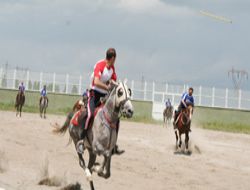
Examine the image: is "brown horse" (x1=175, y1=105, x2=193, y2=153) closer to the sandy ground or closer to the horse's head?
the sandy ground

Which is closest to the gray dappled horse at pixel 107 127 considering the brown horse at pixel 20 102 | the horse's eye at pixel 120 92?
the horse's eye at pixel 120 92

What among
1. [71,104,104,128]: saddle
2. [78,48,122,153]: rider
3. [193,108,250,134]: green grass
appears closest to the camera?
[78,48,122,153]: rider

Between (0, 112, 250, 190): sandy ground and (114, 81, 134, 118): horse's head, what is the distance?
250 centimetres

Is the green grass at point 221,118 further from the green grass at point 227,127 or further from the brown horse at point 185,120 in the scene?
the brown horse at point 185,120

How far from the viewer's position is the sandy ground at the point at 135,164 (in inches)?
661

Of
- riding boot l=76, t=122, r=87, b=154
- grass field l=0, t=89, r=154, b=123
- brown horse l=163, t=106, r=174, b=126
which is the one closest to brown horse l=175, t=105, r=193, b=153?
riding boot l=76, t=122, r=87, b=154

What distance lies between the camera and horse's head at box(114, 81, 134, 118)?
1260 centimetres

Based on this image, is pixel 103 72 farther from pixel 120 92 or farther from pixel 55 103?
pixel 55 103

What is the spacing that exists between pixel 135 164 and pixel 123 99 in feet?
30.0

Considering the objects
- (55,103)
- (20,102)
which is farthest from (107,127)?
(55,103)

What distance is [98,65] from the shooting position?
13648mm

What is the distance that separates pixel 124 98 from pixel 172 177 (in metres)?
7.33

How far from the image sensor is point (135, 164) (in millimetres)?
21844

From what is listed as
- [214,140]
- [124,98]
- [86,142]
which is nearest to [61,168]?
[86,142]
